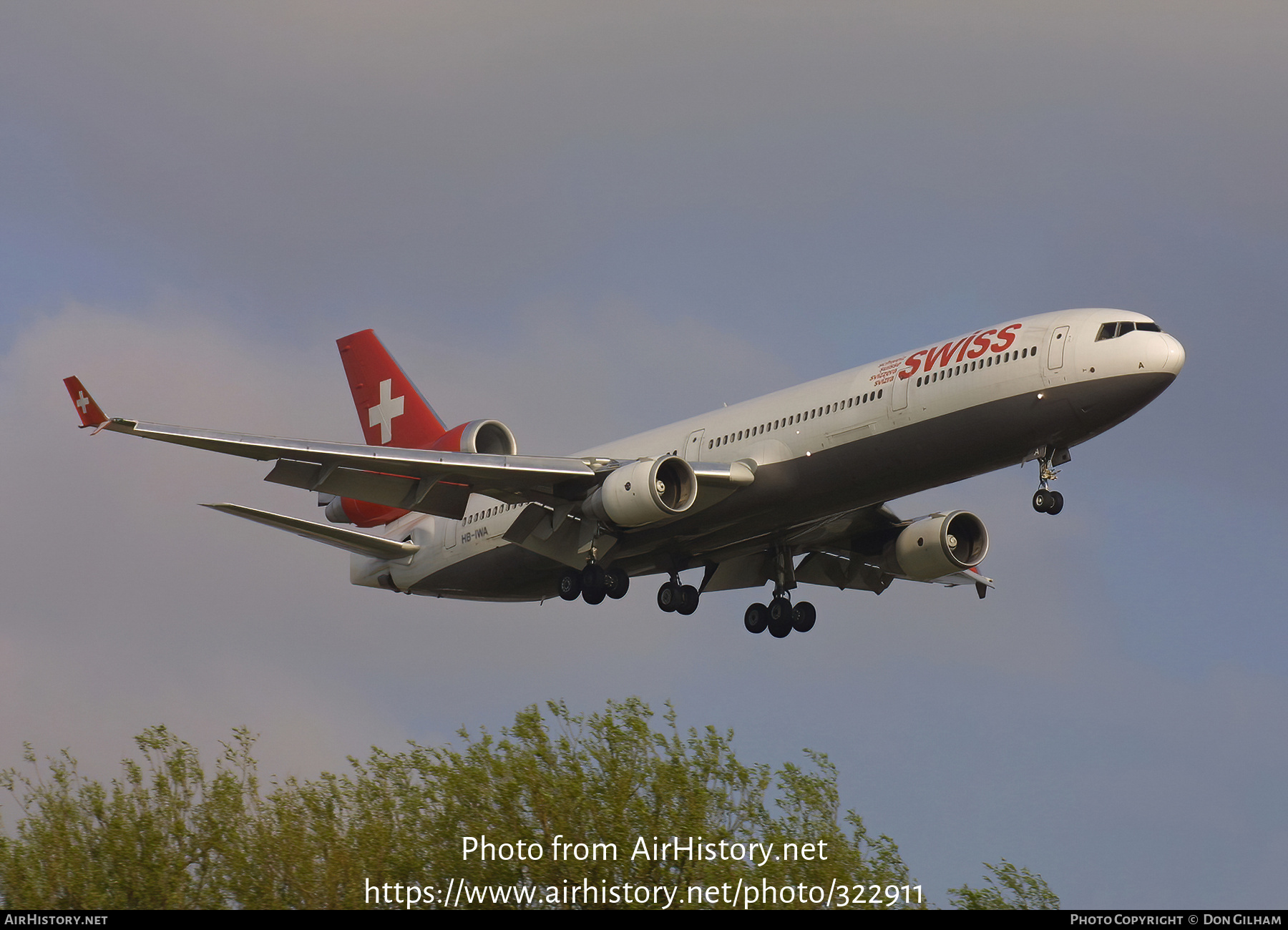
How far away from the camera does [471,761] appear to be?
37.8m

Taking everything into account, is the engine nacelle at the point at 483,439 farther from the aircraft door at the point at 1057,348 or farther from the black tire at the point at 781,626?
the aircraft door at the point at 1057,348

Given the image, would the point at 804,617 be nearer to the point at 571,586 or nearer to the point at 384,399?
the point at 571,586

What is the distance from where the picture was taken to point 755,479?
127 ft

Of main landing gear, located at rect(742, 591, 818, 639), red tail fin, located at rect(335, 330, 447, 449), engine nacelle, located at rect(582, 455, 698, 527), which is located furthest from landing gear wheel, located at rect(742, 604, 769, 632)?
red tail fin, located at rect(335, 330, 447, 449)

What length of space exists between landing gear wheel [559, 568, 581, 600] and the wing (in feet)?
6.97

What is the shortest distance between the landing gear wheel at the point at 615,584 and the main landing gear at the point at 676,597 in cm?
278

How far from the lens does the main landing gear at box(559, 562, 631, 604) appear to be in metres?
41.1

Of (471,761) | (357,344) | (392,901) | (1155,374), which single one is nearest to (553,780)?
(471,761)

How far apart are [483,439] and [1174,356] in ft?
59.8

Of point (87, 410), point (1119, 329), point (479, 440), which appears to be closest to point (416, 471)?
point (479, 440)

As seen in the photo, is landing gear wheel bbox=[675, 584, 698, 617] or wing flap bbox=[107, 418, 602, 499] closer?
wing flap bbox=[107, 418, 602, 499]

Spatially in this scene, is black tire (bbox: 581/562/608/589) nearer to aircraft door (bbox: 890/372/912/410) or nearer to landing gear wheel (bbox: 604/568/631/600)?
landing gear wheel (bbox: 604/568/631/600)

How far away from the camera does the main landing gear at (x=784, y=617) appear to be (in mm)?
45219

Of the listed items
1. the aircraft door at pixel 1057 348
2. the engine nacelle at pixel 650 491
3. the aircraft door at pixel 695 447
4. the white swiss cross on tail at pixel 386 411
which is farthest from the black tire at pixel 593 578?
the aircraft door at pixel 1057 348
